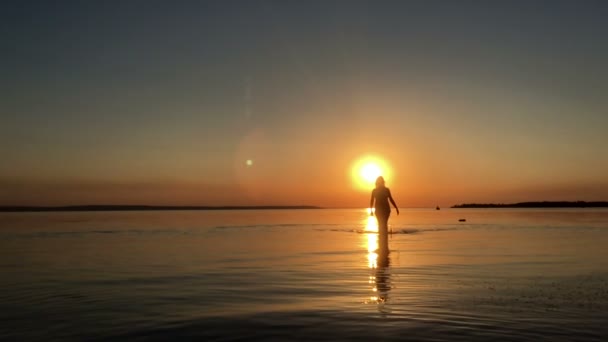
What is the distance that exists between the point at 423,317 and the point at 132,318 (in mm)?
4802

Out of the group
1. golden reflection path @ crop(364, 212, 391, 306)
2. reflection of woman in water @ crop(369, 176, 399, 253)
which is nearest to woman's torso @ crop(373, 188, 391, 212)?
reflection of woman in water @ crop(369, 176, 399, 253)

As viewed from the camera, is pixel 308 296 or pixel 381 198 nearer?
pixel 308 296

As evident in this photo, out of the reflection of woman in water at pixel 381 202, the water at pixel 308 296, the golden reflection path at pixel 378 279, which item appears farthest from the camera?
the reflection of woman in water at pixel 381 202

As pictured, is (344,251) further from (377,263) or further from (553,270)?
(553,270)

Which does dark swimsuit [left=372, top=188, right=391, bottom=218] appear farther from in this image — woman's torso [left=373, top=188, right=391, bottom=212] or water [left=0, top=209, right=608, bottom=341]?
water [left=0, top=209, right=608, bottom=341]

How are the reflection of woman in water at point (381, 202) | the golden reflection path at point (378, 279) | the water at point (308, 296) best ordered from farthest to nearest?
the reflection of woman in water at point (381, 202) → the golden reflection path at point (378, 279) → the water at point (308, 296)

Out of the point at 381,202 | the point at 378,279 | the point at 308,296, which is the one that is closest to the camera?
the point at 308,296

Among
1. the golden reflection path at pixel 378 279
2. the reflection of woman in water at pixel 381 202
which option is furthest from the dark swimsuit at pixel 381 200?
the golden reflection path at pixel 378 279

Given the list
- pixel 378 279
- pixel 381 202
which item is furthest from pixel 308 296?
pixel 381 202

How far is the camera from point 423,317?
8.34 meters

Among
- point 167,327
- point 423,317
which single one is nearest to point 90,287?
point 167,327

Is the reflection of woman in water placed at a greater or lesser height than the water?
greater

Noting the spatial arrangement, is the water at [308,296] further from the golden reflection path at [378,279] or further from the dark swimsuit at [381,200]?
the dark swimsuit at [381,200]

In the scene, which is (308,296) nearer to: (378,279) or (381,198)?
(378,279)
